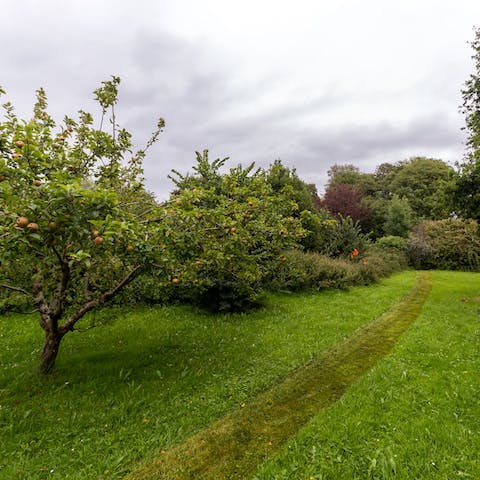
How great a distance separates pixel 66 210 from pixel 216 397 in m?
3.89

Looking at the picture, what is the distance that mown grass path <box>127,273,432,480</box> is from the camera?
11.7ft

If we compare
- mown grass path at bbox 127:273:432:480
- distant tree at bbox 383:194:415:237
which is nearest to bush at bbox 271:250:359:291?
mown grass path at bbox 127:273:432:480

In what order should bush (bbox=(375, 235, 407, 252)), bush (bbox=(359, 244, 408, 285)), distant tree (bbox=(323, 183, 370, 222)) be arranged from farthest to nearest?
distant tree (bbox=(323, 183, 370, 222)) → bush (bbox=(375, 235, 407, 252)) → bush (bbox=(359, 244, 408, 285))

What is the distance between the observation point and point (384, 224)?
108ft

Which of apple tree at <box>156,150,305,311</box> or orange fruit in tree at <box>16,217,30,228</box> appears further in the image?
apple tree at <box>156,150,305,311</box>

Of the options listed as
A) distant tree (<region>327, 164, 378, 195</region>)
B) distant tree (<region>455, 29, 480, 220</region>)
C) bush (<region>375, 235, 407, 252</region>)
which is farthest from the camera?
distant tree (<region>327, 164, 378, 195</region>)

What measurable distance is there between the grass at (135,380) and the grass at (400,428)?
4.87 ft

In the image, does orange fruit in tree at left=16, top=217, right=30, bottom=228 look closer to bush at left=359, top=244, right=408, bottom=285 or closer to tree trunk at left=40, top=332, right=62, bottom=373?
tree trunk at left=40, top=332, right=62, bottom=373

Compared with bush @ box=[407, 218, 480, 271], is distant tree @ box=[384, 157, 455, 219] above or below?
above

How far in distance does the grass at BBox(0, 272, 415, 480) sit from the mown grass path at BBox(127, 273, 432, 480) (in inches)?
8.6

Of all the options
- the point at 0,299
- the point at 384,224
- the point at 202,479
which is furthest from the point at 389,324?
the point at 384,224

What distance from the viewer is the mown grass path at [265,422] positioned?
3.57m

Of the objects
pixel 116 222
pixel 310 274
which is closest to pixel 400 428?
pixel 116 222

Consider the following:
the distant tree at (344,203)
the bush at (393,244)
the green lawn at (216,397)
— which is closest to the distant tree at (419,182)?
the distant tree at (344,203)
